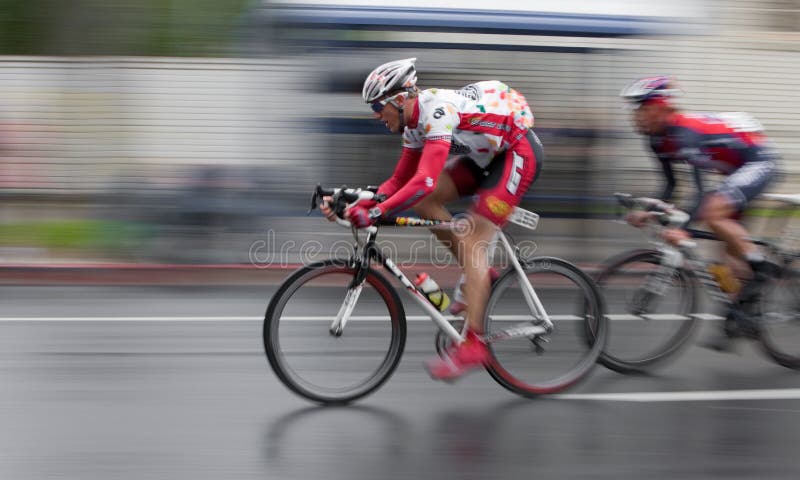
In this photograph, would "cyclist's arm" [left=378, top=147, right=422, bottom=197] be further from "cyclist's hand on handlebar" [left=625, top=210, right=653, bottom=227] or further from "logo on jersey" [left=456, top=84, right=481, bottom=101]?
"cyclist's hand on handlebar" [left=625, top=210, right=653, bottom=227]

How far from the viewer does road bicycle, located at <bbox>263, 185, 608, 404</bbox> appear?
16.1ft

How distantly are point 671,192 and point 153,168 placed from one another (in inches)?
255

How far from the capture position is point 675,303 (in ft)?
→ 18.4

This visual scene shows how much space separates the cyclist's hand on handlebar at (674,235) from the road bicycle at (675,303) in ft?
0.25

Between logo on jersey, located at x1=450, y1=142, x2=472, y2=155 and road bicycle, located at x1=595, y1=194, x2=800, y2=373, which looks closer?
logo on jersey, located at x1=450, y1=142, x2=472, y2=155

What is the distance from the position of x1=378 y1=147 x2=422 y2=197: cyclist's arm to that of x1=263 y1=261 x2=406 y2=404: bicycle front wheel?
526 mm

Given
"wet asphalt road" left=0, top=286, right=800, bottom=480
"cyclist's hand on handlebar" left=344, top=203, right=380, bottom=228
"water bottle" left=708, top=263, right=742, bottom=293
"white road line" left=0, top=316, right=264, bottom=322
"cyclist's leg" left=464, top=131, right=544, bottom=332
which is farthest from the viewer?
"white road line" left=0, top=316, right=264, bottom=322

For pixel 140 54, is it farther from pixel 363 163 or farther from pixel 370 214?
pixel 370 214

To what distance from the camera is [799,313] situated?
18.6 feet

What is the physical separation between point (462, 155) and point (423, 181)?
0.63m

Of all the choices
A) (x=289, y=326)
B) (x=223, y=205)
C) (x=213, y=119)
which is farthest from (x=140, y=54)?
(x=289, y=326)

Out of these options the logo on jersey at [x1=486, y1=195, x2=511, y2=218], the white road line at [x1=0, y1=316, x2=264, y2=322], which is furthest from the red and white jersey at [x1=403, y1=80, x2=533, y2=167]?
the white road line at [x1=0, y1=316, x2=264, y2=322]

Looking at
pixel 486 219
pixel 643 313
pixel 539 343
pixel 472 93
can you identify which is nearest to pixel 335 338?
pixel 486 219

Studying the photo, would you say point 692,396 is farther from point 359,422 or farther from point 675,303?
point 359,422
